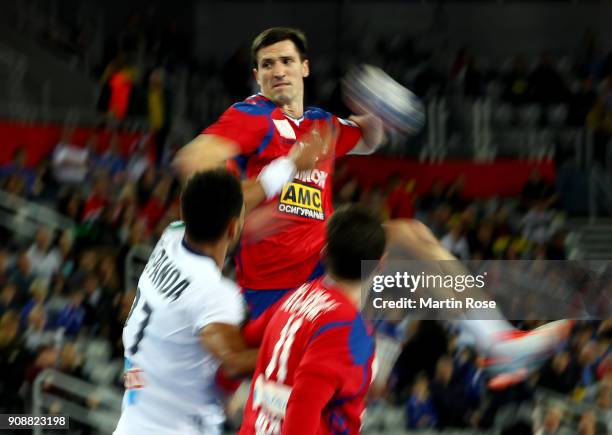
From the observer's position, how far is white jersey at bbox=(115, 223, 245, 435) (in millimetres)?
4586

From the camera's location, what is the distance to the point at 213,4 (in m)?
24.3

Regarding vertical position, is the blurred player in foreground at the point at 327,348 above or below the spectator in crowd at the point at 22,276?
below

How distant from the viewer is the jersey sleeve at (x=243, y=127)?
6297mm

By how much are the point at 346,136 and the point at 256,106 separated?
769 mm

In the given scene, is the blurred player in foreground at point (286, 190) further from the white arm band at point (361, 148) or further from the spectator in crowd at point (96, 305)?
the spectator in crowd at point (96, 305)

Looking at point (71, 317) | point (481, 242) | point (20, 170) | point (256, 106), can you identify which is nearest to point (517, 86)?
point (481, 242)

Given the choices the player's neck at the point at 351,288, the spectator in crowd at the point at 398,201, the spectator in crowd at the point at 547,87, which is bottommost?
the player's neck at the point at 351,288

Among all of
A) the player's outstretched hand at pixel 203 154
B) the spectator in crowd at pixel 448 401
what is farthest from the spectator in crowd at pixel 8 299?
the player's outstretched hand at pixel 203 154

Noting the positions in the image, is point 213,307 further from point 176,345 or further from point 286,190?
point 286,190

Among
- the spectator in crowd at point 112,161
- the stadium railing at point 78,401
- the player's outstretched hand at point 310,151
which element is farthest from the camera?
the spectator in crowd at point 112,161

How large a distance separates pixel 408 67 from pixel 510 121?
3.56 metres

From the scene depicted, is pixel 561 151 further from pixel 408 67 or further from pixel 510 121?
A: pixel 408 67

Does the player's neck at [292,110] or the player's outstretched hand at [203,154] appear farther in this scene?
the player's neck at [292,110]

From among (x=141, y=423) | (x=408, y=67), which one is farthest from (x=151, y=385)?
(x=408, y=67)
